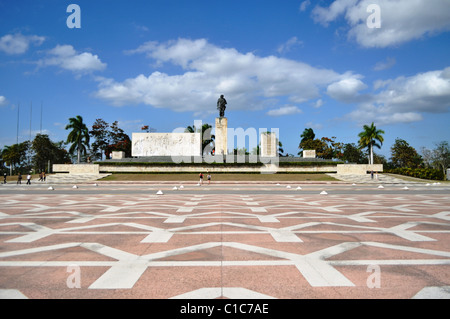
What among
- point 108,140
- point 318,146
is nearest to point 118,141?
point 108,140

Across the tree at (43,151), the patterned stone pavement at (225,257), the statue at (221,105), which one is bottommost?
the patterned stone pavement at (225,257)

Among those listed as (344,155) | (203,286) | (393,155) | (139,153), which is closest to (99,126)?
(139,153)

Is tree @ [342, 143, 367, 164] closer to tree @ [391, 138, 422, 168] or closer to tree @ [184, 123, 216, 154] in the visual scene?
tree @ [391, 138, 422, 168]

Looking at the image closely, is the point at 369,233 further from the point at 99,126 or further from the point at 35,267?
the point at 99,126

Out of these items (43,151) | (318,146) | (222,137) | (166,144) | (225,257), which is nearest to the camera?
(225,257)

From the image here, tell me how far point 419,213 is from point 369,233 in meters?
4.34

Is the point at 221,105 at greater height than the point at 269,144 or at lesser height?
greater

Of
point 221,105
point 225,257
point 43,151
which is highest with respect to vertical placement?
point 221,105

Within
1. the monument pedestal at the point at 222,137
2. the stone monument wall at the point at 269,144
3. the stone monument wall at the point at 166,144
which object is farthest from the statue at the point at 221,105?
the stone monument wall at the point at 269,144

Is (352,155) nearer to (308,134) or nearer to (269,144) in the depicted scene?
(308,134)

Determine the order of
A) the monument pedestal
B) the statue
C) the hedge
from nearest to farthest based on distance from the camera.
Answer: the hedge → the monument pedestal → the statue

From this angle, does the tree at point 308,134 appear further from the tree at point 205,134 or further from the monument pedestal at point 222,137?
the monument pedestal at point 222,137

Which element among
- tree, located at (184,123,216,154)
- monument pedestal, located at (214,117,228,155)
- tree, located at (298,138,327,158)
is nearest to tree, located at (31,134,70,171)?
tree, located at (184,123,216,154)

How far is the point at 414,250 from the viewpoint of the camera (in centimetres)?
516
